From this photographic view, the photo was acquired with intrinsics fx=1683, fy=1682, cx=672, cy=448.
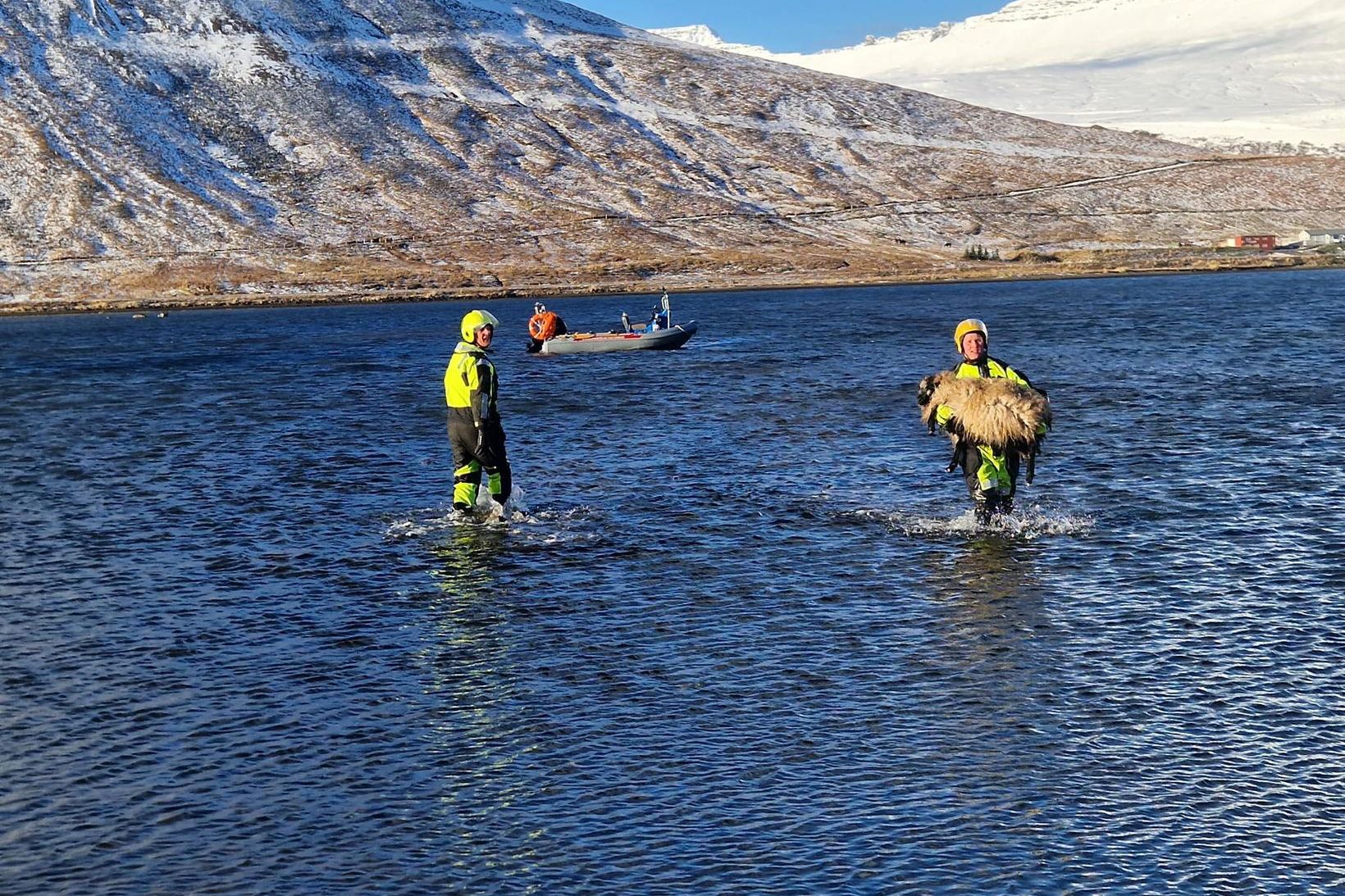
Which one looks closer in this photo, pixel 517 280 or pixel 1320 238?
pixel 517 280

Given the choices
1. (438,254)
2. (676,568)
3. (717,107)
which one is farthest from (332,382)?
(717,107)

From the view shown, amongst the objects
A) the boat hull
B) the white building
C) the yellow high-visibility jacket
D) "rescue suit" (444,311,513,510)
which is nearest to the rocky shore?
the white building

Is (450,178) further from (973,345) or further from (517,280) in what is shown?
(973,345)

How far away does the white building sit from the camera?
513 feet

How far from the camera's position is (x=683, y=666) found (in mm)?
14266

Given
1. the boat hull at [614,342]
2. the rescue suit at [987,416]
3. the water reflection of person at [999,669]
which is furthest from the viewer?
the boat hull at [614,342]

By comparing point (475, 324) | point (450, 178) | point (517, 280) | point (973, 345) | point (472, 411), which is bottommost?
point (472, 411)

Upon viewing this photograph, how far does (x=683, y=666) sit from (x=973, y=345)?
257 inches

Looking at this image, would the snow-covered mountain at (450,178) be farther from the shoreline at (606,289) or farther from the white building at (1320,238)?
the white building at (1320,238)

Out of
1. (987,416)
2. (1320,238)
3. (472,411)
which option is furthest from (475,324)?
(1320,238)

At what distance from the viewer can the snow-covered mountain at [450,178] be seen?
141500 millimetres

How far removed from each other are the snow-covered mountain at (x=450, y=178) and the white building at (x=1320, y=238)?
396 inches

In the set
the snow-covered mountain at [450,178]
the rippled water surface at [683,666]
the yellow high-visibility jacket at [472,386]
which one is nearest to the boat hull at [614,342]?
the rippled water surface at [683,666]

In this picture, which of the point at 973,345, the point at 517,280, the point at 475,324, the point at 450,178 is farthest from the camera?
the point at 450,178
